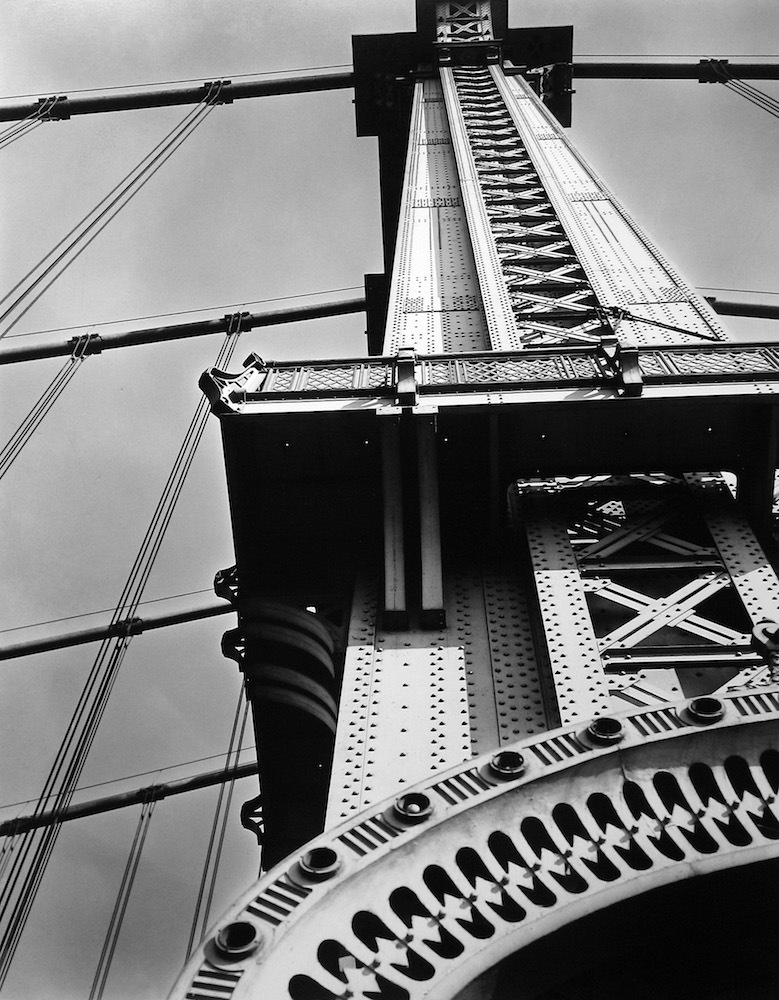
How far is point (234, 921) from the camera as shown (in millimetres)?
3131

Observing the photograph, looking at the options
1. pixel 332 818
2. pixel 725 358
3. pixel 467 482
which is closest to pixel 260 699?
pixel 467 482

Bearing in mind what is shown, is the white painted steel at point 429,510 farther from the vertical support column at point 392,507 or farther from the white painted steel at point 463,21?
the white painted steel at point 463,21

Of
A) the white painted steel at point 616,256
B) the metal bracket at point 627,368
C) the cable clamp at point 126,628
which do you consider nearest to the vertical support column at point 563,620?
the metal bracket at point 627,368

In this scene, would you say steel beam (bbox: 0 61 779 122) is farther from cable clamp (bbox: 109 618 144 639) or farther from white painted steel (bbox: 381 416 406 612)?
white painted steel (bbox: 381 416 406 612)

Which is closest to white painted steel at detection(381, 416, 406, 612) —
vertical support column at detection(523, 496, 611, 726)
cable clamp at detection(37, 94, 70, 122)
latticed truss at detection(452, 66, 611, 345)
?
vertical support column at detection(523, 496, 611, 726)

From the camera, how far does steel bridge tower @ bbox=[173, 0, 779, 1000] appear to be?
132 inches

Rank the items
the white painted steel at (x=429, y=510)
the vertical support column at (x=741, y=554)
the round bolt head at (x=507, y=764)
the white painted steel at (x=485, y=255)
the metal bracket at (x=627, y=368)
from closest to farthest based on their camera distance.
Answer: the round bolt head at (x=507, y=764) < the vertical support column at (x=741, y=554) < the white painted steel at (x=429, y=510) < the metal bracket at (x=627, y=368) < the white painted steel at (x=485, y=255)

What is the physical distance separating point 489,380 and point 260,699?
11.2 feet

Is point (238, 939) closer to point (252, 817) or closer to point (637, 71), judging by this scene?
point (252, 817)

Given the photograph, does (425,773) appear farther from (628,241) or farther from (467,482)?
(628,241)

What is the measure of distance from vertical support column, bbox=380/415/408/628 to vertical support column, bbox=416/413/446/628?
0.17m

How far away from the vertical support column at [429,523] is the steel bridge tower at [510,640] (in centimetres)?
3

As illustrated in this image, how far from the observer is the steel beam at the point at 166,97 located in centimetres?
2869

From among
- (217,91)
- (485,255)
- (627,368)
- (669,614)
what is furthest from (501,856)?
(217,91)
